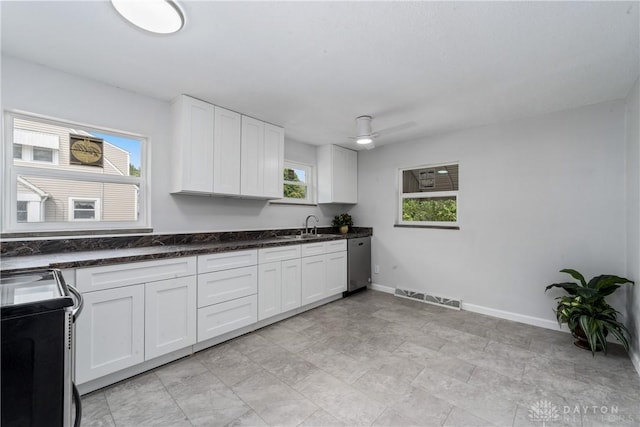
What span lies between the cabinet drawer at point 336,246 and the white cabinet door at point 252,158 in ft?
3.91

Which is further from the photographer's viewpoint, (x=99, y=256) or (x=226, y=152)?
(x=226, y=152)

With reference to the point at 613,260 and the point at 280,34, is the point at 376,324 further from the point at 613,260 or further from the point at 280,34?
the point at 280,34

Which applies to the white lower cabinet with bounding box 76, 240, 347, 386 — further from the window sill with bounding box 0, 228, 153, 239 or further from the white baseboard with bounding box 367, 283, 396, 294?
the white baseboard with bounding box 367, 283, 396, 294

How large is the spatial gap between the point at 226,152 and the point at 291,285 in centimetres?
168

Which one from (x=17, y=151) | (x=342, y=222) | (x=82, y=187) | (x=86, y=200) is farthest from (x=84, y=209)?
(x=342, y=222)

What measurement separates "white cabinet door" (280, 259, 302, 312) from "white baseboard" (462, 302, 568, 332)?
219 cm

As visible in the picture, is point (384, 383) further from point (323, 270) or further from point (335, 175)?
point (335, 175)

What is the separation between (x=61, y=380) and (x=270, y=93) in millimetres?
2387

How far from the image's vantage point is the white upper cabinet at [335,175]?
4.26 meters

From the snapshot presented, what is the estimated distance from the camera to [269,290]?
115 inches

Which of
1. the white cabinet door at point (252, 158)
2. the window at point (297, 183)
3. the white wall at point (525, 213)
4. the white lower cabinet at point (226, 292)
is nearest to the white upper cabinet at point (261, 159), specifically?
the white cabinet door at point (252, 158)

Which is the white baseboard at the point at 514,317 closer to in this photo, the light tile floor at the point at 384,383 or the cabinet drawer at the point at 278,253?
the light tile floor at the point at 384,383

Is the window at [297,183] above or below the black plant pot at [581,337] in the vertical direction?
above

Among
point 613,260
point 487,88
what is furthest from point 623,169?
point 487,88
